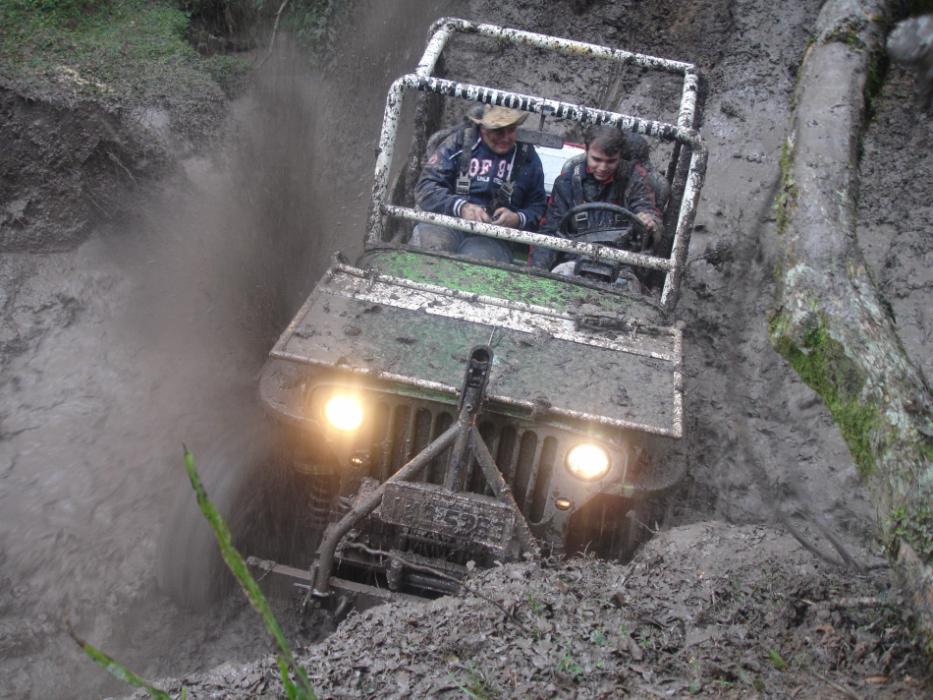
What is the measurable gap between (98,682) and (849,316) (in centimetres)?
289

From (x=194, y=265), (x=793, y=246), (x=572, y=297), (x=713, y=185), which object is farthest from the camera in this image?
(x=713, y=185)

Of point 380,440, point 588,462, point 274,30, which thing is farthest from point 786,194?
point 274,30

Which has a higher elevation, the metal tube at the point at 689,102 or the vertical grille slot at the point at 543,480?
the metal tube at the point at 689,102

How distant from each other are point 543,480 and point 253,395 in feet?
7.32

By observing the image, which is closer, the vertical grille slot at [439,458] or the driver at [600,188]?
the vertical grille slot at [439,458]

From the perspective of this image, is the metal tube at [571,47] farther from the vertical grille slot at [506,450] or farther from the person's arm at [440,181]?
the vertical grille slot at [506,450]

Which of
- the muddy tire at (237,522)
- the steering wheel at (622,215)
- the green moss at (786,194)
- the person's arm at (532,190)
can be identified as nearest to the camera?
the green moss at (786,194)

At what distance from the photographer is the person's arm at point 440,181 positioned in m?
4.52

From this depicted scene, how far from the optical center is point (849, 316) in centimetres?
267

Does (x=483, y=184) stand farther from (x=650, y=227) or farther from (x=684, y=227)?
(x=684, y=227)

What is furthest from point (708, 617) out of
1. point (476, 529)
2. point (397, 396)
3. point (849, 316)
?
point (397, 396)

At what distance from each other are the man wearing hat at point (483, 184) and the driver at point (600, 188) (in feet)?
0.49

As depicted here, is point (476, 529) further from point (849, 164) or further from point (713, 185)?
point (713, 185)

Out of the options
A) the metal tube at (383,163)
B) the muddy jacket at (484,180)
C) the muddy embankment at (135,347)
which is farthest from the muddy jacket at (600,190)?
the muddy embankment at (135,347)
